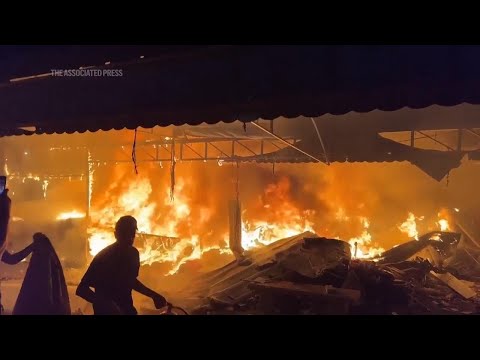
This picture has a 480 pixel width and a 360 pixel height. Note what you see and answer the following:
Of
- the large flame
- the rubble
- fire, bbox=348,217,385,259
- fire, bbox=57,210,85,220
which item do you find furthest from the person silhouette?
fire, bbox=348,217,385,259

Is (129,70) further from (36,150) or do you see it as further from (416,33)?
(36,150)

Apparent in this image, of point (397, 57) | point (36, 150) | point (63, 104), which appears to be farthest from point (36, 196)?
point (397, 57)

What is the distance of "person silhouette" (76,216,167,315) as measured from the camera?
15.3 ft

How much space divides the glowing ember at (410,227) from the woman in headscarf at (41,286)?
52.2ft

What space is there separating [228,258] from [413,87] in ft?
39.5

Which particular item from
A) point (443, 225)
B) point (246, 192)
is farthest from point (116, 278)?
point (443, 225)

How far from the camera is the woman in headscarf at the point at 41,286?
5.04 m

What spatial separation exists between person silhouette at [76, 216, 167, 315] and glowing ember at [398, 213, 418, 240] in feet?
50.2

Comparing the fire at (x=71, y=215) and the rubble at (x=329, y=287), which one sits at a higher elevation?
the fire at (x=71, y=215)

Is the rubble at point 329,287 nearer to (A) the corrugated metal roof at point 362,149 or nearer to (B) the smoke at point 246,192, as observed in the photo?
(A) the corrugated metal roof at point 362,149

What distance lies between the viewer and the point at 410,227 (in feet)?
55.7

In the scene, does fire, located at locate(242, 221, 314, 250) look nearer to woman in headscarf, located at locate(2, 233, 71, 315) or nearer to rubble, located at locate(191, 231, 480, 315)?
rubble, located at locate(191, 231, 480, 315)

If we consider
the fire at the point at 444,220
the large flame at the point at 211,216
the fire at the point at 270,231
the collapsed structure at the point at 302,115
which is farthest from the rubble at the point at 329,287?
the fire at the point at 270,231

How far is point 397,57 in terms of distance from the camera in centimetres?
339
